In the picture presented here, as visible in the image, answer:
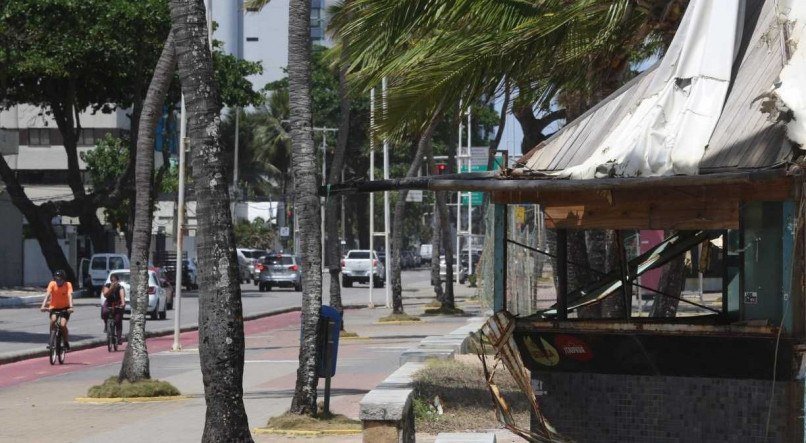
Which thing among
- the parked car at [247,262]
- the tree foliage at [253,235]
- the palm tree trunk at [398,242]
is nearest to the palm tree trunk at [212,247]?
the palm tree trunk at [398,242]

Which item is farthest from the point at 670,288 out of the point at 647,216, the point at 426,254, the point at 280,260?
the point at 426,254

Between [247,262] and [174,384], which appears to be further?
[247,262]

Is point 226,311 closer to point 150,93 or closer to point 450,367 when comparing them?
point 450,367

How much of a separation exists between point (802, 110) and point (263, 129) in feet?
249

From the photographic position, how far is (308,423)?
12.7 m

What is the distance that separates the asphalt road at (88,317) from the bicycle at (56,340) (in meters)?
1.58

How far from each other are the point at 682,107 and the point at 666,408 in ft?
7.00

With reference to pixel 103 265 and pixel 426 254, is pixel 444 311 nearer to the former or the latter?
pixel 103 265

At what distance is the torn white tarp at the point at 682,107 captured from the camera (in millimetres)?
8133

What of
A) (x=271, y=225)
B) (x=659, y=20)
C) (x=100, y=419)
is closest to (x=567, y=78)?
(x=659, y=20)

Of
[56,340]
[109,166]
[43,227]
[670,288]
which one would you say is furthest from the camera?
[109,166]

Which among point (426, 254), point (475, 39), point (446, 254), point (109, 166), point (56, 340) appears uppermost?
point (109, 166)

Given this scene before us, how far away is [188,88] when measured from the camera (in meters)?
9.20

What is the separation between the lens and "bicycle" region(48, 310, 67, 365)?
73.7ft
